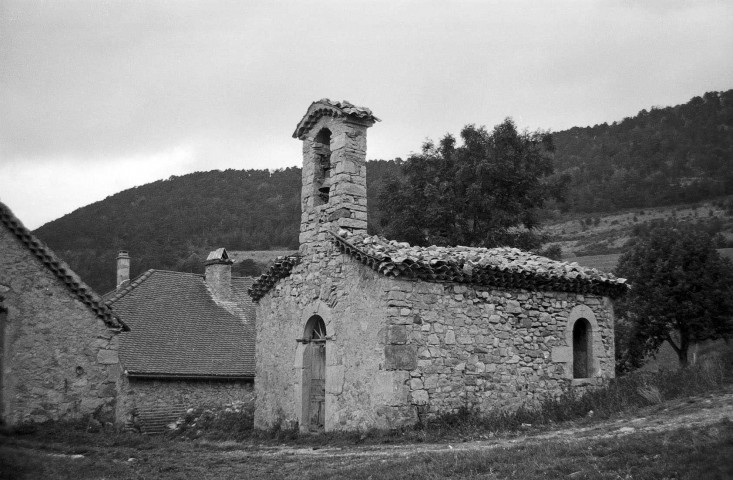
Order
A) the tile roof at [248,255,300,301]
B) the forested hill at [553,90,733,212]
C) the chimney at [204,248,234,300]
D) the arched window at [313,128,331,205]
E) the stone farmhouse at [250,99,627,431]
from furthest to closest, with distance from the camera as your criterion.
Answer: the forested hill at [553,90,733,212]
the chimney at [204,248,234,300]
the tile roof at [248,255,300,301]
the arched window at [313,128,331,205]
the stone farmhouse at [250,99,627,431]

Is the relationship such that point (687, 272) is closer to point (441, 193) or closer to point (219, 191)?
point (441, 193)

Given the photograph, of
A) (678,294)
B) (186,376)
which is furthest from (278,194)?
(678,294)

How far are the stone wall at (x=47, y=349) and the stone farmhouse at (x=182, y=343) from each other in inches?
286

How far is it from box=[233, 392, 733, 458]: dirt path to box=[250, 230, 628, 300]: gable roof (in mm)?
3076

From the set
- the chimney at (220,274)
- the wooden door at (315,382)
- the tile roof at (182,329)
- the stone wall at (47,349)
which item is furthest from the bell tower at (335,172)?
the chimney at (220,274)

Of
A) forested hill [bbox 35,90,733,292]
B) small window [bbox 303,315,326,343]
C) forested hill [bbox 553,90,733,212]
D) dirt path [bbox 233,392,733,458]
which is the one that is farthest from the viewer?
forested hill [bbox 35,90,733,292]

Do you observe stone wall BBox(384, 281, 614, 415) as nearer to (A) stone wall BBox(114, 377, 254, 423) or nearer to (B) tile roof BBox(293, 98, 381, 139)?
(B) tile roof BBox(293, 98, 381, 139)

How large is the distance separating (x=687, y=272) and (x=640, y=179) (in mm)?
19157

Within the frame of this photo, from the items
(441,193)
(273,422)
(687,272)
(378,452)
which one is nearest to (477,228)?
(441,193)

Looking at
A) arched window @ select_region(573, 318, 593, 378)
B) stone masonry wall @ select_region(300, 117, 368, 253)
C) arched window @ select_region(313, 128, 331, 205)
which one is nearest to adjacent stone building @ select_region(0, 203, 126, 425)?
stone masonry wall @ select_region(300, 117, 368, 253)

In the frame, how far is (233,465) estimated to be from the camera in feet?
33.7

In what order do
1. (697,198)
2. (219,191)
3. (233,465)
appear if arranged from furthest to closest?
(219,191)
(697,198)
(233,465)

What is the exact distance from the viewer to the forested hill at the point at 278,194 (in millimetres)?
40719

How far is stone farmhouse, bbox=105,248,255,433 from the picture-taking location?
22359mm
